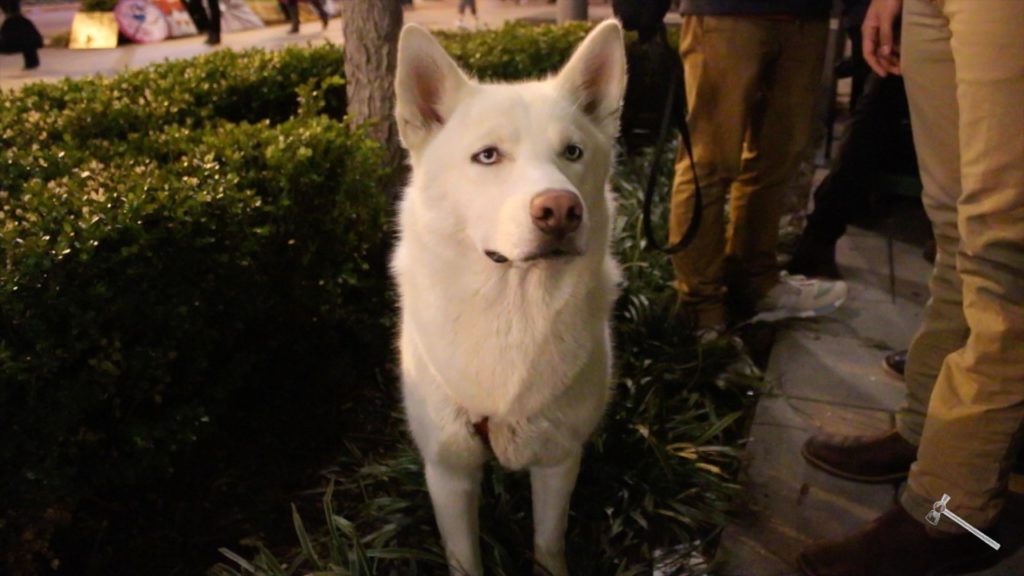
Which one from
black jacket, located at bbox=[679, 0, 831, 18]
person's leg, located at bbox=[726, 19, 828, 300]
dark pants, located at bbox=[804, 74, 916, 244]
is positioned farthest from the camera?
dark pants, located at bbox=[804, 74, 916, 244]

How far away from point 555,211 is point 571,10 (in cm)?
578

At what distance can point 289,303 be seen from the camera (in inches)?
108

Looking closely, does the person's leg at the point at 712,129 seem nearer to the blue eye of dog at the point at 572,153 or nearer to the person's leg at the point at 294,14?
the blue eye of dog at the point at 572,153

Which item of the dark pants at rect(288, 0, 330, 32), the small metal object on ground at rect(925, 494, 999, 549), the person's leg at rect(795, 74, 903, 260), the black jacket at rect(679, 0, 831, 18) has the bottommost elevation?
the small metal object on ground at rect(925, 494, 999, 549)

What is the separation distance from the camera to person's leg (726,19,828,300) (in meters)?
2.93

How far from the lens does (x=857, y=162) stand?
3969 millimetres

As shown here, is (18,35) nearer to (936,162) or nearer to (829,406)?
(829,406)

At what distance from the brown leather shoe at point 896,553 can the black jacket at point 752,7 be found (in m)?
1.82

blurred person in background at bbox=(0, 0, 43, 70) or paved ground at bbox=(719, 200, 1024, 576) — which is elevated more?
blurred person in background at bbox=(0, 0, 43, 70)

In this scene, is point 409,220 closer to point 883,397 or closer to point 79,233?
point 79,233

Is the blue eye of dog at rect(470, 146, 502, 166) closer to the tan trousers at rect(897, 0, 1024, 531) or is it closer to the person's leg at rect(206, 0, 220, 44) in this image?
the tan trousers at rect(897, 0, 1024, 531)

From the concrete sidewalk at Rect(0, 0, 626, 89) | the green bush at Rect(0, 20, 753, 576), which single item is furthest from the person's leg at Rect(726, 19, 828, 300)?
the concrete sidewalk at Rect(0, 0, 626, 89)

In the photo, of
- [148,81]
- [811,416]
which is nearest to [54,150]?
[148,81]

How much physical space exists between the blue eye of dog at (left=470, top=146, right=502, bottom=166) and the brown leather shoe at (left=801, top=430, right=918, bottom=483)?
171 centimetres
